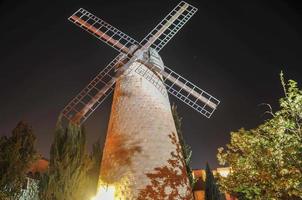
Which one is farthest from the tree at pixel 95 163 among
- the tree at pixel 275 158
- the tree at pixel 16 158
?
the tree at pixel 275 158

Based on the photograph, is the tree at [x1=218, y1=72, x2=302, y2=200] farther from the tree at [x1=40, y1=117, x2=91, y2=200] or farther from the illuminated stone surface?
the tree at [x1=40, y1=117, x2=91, y2=200]

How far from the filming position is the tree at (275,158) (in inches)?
524

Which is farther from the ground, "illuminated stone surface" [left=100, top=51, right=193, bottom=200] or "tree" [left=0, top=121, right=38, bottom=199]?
"illuminated stone surface" [left=100, top=51, right=193, bottom=200]

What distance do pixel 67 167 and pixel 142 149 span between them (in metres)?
3.80

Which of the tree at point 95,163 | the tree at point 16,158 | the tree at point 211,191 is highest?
the tree at point 211,191

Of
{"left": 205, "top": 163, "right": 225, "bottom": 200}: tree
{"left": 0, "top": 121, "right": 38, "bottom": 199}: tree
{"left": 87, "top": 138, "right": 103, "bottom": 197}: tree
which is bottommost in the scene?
{"left": 0, "top": 121, "right": 38, "bottom": 199}: tree

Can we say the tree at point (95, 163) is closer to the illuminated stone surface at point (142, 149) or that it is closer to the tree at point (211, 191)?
the illuminated stone surface at point (142, 149)

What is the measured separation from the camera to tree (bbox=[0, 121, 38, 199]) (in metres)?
15.2

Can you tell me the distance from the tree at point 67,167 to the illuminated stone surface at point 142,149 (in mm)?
1568

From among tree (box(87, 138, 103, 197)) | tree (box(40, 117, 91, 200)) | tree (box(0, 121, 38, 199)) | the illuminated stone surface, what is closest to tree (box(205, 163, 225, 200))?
tree (box(87, 138, 103, 197))

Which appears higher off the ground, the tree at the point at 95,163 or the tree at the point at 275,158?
the tree at the point at 275,158

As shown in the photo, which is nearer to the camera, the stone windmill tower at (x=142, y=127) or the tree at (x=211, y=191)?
the stone windmill tower at (x=142, y=127)

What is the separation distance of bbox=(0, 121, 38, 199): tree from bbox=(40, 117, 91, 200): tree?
324 centimetres

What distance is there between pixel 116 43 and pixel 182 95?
4.83m
